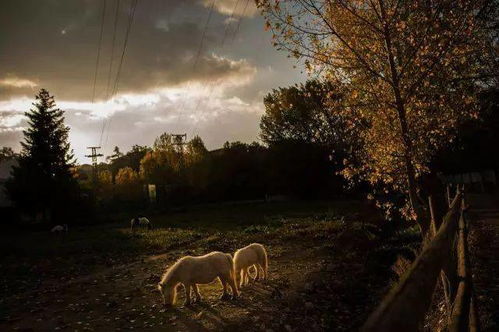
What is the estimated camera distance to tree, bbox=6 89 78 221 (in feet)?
163

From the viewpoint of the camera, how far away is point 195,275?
39.5ft

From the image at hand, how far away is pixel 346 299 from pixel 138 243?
61.7ft

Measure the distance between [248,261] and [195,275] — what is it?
229cm

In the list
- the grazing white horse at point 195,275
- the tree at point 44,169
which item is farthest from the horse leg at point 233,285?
the tree at point 44,169

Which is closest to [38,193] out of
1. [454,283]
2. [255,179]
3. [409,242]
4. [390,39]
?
[255,179]

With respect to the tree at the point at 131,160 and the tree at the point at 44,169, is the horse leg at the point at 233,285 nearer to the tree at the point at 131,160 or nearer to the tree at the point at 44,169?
the tree at the point at 44,169

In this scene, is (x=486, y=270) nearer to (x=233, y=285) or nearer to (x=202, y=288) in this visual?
(x=233, y=285)

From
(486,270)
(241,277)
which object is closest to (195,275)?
(241,277)

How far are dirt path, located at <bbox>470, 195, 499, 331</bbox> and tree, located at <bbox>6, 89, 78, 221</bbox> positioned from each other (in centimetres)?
4630

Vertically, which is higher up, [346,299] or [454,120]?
[454,120]

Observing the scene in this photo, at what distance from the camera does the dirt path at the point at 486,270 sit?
6.60 m

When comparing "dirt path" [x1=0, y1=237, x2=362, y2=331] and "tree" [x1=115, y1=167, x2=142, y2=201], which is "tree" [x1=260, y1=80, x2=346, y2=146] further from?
"dirt path" [x1=0, y1=237, x2=362, y2=331]

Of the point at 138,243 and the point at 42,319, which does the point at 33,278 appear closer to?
the point at 42,319

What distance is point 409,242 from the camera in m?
16.4
